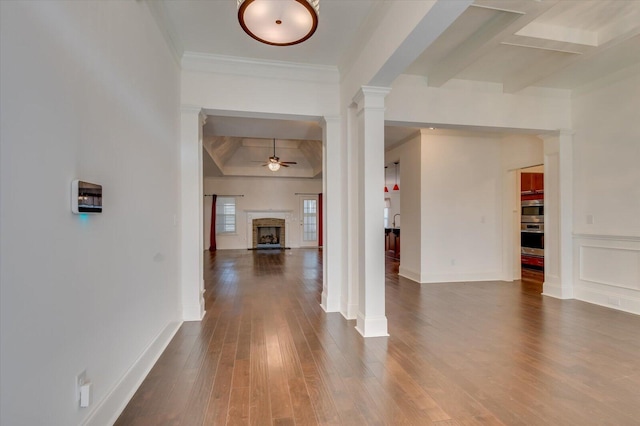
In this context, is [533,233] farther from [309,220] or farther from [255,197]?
[255,197]

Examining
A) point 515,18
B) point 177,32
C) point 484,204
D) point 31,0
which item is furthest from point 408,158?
point 31,0

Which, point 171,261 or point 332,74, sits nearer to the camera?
point 171,261

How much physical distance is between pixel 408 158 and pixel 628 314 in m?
3.75

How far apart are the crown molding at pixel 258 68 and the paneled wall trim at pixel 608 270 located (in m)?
4.01

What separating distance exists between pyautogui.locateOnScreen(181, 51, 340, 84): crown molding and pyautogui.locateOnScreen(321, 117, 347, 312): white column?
1.69 ft

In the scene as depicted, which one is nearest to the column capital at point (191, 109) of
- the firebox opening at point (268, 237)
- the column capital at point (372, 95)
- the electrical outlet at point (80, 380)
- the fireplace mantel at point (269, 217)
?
the column capital at point (372, 95)

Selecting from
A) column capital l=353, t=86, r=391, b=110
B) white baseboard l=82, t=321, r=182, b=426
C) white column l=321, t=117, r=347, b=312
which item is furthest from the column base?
column capital l=353, t=86, r=391, b=110

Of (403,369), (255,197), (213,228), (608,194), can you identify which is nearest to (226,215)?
(213,228)

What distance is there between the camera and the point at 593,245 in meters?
4.08

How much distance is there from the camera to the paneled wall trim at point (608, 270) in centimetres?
363

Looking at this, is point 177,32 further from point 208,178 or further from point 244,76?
point 208,178

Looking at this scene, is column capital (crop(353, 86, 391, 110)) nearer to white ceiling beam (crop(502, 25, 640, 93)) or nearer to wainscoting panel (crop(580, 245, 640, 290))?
white ceiling beam (crop(502, 25, 640, 93))

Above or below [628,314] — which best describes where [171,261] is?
above

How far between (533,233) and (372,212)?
17.6 ft
